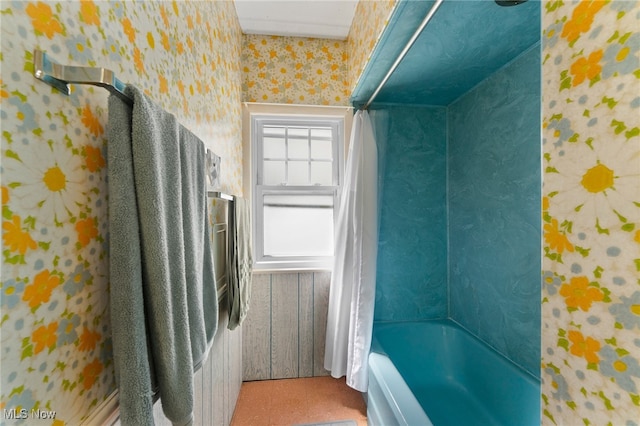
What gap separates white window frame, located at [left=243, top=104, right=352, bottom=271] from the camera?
191cm

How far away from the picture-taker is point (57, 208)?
459mm

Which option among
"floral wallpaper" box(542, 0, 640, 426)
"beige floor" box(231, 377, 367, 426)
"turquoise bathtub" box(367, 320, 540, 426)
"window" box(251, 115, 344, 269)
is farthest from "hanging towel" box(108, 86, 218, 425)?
"window" box(251, 115, 344, 269)

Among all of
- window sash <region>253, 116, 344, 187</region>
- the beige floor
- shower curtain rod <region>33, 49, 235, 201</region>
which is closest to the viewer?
shower curtain rod <region>33, 49, 235, 201</region>

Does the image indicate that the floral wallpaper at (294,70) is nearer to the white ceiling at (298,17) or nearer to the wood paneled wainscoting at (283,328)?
the white ceiling at (298,17)

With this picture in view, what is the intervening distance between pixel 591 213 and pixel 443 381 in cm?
184

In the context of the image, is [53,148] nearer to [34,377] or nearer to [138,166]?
[138,166]

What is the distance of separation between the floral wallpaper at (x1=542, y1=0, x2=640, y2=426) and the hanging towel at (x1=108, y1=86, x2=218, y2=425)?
0.72 meters

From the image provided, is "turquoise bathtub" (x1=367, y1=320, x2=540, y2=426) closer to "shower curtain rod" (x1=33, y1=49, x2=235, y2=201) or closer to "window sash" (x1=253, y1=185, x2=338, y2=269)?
"window sash" (x1=253, y1=185, x2=338, y2=269)

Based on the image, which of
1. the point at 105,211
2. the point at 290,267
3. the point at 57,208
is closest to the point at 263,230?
the point at 290,267

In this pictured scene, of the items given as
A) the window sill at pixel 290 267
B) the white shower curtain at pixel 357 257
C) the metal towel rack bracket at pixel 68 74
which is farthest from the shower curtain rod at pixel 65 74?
the window sill at pixel 290 267

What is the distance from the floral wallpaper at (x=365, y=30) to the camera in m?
1.11

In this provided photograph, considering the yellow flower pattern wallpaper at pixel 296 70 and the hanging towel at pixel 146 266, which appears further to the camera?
the yellow flower pattern wallpaper at pixel 296 70

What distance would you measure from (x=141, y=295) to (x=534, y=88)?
1.85 metres

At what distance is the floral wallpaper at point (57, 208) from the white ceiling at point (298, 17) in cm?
125
